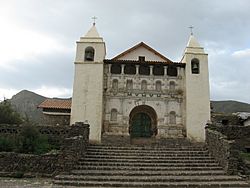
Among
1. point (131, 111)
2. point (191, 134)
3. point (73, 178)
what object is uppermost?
point (131, 111)

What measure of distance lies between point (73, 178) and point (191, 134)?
43.4 ft

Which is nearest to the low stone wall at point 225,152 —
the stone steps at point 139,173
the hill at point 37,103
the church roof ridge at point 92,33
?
the stone steps at point 139,173

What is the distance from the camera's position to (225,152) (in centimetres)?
1398

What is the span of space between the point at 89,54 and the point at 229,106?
42.1m

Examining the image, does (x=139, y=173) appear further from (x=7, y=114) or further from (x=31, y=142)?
(x=7, y=114)

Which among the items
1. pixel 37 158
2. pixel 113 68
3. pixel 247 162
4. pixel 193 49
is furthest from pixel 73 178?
pixel 193 49

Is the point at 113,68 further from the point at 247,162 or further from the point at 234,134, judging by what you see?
the point at 247,162

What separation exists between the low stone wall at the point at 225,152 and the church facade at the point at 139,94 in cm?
695

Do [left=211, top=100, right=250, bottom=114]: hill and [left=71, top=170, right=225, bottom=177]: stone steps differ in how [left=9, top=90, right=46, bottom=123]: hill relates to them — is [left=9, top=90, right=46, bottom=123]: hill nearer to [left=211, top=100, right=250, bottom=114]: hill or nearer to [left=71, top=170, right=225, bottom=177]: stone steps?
[left=211, top=100, right=250, bottom=114]: hill

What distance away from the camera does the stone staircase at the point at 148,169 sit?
1148cm

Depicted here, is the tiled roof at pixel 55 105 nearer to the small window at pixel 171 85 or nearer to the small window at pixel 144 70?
→ the small window at pixel 144 70

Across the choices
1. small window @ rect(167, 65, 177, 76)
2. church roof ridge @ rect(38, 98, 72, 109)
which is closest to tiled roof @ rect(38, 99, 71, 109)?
church roof ridge @ rect(38, 98, 72, 109)

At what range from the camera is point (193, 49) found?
25562mm

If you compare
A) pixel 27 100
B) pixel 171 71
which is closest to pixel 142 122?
pixel 171 71
